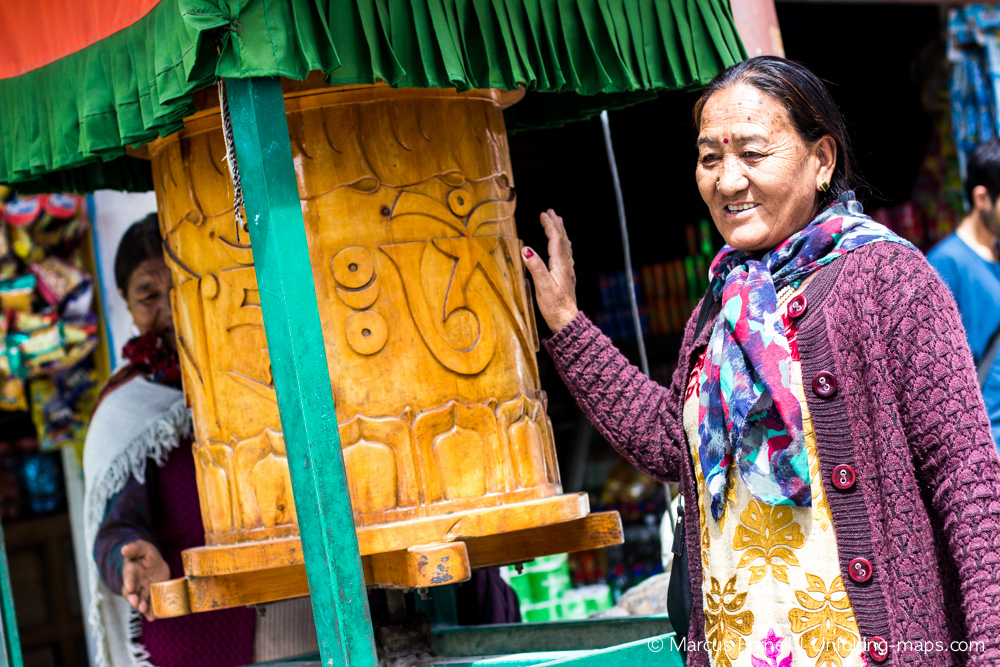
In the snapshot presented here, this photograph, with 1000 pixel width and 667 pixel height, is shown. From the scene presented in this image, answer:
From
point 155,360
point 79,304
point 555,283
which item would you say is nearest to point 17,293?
point 79,304

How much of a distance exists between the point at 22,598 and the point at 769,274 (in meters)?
4.07

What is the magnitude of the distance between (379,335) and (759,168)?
64 centimetres

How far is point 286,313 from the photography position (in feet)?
4.86

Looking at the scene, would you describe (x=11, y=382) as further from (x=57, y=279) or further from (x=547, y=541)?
(x=547, y=541)

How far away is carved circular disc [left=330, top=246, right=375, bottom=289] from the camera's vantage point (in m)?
1.67

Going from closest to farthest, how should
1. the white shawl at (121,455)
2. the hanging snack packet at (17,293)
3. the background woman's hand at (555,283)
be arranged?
the background woman's hand at (555,283)
the white shawl at (121,455)
the hanging snack packet at (17,293)

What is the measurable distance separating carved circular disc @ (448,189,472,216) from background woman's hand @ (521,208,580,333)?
13cm

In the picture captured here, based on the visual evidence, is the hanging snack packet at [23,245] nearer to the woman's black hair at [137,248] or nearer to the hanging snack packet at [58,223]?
the hanging snack packet at [58,223]

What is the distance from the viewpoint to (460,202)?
176 cm

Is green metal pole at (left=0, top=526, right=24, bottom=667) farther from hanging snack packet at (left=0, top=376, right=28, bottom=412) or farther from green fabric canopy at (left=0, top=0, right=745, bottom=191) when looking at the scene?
hanging snack packet at (left=0, top=376, right=28, bottom=412)

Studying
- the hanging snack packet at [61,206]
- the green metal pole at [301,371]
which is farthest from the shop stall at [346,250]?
the hanging snack packet at [61,206]

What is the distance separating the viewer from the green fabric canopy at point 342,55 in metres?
1.46

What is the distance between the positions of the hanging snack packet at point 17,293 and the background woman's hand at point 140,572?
1677 mm

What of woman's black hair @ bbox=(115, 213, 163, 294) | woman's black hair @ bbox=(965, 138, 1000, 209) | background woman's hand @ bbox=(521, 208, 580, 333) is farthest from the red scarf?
woman's black hair @ bbox=(965, 138, 1000, 209)
